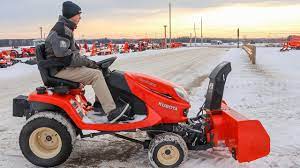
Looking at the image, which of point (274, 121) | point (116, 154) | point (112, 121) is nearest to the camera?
point (112, 121)

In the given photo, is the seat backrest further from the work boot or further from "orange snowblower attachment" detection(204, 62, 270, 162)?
"orange snowblower attachment" detection(204, 62, 270, 162)

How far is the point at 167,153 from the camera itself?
5.32 metres

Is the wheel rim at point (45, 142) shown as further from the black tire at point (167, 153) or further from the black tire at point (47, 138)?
the black tire at point (167, 153)

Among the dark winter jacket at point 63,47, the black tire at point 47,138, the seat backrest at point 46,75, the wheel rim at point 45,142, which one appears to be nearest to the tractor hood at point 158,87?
the dark winter jacket at point 63,47

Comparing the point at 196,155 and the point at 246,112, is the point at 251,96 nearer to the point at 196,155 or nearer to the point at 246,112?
the point at 246,112

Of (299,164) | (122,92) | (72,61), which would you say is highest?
(72,61)

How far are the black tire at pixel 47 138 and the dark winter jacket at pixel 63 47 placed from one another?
599mm

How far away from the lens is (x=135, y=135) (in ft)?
22.4

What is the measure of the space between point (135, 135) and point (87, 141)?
0.75m

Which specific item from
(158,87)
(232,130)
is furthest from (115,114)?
(232,130)

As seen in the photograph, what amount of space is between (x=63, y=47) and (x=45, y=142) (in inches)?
46.9

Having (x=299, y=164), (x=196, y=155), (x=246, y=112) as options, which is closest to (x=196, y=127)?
(x=196, y=155)

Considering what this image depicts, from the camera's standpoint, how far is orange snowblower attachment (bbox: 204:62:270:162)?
5141 mm

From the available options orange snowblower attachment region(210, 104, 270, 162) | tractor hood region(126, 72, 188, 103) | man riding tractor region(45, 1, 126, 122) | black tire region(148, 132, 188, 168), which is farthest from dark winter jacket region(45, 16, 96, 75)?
orange snowblower attachment region(210, 104, 270, 162)
